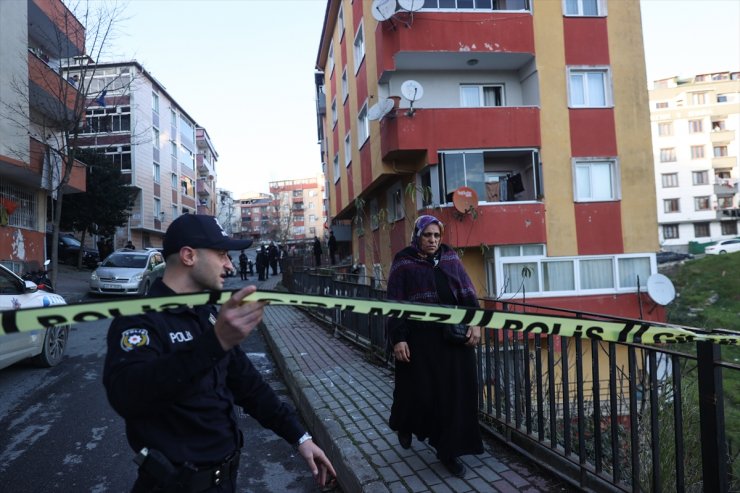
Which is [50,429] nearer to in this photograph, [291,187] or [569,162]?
[569,162]

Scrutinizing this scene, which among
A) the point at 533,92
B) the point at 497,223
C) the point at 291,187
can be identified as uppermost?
the point at 291,187

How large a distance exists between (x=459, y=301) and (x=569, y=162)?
13071 mm

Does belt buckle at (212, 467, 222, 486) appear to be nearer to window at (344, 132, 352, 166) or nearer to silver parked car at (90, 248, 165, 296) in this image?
silver parked car at (90, 248, 165, 296)

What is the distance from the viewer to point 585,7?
15.4 meters

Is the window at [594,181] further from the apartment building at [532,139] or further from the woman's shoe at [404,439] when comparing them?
the woman's shoe at [404,439]

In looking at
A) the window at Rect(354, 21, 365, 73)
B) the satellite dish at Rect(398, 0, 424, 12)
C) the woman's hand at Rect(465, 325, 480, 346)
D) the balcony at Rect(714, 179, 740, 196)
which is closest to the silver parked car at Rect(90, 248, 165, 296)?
the window at Rect(354, 21, 365, 73)

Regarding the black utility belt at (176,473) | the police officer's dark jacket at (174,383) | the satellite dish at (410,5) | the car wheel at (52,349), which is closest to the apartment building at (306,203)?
the satellite dish at (410,5)

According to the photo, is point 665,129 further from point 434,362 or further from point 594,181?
point 434,362

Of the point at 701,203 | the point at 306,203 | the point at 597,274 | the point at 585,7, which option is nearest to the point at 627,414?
the point at 597,274

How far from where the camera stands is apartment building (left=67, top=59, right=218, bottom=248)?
109 ft

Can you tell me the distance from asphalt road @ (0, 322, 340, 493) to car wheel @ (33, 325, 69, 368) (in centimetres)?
33

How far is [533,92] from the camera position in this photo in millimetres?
15273

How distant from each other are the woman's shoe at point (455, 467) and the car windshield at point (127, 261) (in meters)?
15.4

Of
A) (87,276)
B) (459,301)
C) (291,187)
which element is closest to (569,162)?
(459,301)
